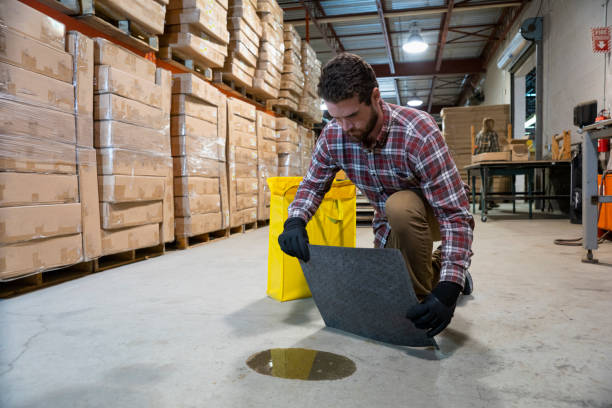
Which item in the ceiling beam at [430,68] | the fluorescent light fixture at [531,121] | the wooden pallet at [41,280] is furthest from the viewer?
the ceiling beam at [430,68]

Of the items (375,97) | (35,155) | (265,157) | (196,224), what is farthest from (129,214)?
(265,157)

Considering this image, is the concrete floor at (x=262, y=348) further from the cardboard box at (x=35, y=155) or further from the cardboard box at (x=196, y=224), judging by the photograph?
the cardboard box at (x=196, y=224)

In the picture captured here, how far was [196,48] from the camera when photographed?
4199 mm

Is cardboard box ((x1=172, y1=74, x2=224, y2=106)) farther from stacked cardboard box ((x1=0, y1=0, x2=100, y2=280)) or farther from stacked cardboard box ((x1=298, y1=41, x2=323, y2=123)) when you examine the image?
stacked cardboard box ((x1=298, y1=41, x2=323, y2=123))

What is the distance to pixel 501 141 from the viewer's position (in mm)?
10156

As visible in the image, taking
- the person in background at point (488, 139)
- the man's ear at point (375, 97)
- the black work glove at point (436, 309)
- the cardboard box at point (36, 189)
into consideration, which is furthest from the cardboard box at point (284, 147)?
the black work glove at point (436, 309)

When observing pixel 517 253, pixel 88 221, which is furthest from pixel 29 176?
pixel 517 253

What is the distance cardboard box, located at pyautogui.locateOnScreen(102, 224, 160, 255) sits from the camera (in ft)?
10.1

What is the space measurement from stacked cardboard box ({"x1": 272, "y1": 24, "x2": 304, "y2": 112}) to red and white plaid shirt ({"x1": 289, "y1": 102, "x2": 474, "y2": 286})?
17.0 feet

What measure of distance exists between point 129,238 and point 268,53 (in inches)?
145

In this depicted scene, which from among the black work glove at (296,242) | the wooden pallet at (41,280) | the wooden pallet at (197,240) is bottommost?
the wooden pallet at (41,280)

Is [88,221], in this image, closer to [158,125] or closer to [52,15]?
[158,125]

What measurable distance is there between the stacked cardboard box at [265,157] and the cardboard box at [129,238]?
2.37 m

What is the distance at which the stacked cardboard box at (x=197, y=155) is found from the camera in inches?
158
